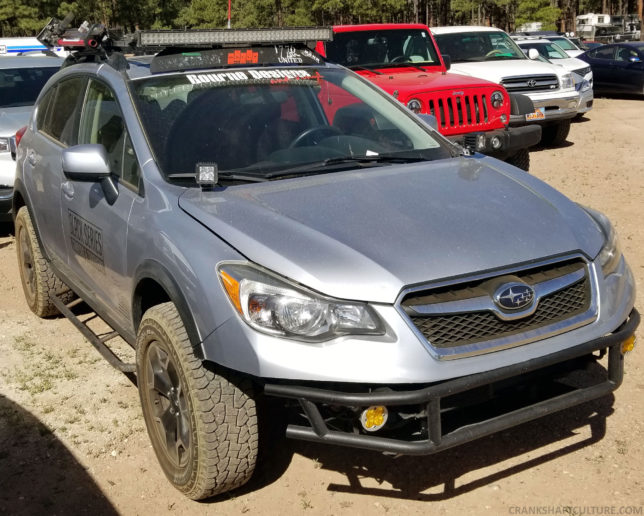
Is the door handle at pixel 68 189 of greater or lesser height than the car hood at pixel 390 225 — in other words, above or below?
below

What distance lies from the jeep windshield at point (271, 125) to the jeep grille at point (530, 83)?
8957 millimetres

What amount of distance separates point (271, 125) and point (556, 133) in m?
10.3

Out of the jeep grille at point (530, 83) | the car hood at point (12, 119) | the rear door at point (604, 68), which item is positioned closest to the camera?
the car hood at point (12, 119)

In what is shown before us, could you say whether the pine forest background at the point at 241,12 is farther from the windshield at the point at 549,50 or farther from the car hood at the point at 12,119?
the car hood at the point at 12,119

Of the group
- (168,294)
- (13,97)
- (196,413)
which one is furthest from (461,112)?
(196,413)

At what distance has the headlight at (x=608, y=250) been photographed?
3.48 meters

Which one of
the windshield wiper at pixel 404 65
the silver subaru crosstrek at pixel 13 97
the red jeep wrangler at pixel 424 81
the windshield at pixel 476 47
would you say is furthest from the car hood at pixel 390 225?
the windshield at pixel 476 47

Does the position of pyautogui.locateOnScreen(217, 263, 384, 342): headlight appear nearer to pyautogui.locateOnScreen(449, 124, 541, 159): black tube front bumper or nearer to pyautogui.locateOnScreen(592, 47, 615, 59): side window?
pyautogui.locateOnScreen(449, 124, 541, 159): black tube front bumper

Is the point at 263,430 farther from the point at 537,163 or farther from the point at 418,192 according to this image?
the point at 537,163

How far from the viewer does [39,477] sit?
12.8 ft

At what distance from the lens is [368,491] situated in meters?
3.65

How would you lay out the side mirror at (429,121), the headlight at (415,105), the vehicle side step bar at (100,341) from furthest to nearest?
the headlight at (415,105) < the side mirror at (429,121) < the vehicle side step bar at (100,341)

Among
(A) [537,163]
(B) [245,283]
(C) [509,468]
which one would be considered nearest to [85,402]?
(B) [245,283]

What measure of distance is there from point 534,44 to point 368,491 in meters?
16.8
